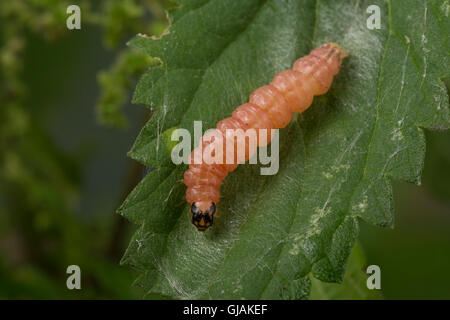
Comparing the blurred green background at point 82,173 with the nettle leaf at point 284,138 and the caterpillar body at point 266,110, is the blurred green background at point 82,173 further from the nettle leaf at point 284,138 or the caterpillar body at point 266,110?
the caterpillar body at point 266,110

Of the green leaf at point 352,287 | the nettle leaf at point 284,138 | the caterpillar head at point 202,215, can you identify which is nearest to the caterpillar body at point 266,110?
the caterpillar head at point 202,215

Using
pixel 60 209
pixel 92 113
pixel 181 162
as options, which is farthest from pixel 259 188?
pixel 92 113

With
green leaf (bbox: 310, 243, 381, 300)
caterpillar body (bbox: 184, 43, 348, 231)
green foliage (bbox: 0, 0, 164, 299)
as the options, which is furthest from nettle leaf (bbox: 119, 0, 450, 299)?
green foliage (bbox: 0, 0, 164, 299)

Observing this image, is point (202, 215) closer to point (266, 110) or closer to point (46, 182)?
point (266, 110)

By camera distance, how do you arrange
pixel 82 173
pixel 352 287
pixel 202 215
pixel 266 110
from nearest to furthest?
pixel 202 215 < pixel 266 110 < pixel 352 287 < pixel 82 173

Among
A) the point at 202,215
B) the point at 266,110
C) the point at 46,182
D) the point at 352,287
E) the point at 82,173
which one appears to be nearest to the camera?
the point at 202,215

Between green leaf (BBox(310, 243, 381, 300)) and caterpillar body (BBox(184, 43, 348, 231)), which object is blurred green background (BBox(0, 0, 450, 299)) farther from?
green leaf (BBox(310, 243, 381, 300))

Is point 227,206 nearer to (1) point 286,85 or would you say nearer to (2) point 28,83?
(1) point 286,85

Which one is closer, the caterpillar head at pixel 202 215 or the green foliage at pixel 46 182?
the caterpillar head at pixel 202 215

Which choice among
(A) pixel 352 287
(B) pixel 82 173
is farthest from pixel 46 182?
(A) pixel 352 287
